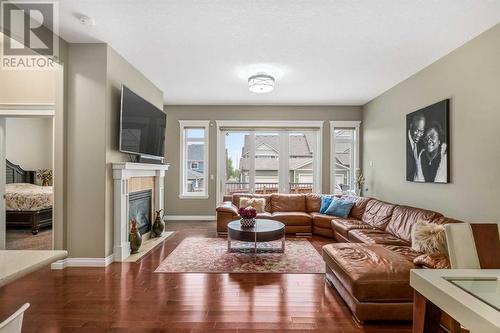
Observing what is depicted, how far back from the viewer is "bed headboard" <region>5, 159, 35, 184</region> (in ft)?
21.3

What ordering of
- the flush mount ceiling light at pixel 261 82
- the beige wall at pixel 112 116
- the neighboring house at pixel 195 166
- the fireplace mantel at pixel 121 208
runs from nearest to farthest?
the beige wall at pixel 112 116, the fireplace mantel at pixel 121 208, the flush mount ceiling light at pixel 261 82, the neighboring house at pixel 195 166

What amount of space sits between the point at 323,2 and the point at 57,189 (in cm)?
383

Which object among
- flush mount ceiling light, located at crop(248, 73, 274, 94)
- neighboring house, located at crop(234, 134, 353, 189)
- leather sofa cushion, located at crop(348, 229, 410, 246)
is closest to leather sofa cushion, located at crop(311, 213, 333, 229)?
leather sofa cushion, located at crop(348, 229, 410, 246)

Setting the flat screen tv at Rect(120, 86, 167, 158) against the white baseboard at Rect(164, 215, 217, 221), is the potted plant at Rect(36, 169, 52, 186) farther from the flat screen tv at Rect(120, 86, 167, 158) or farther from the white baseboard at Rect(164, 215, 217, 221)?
the flat screen tv at Rect(120, 86, 167, 158)

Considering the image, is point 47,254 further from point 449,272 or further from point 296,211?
point 296,211

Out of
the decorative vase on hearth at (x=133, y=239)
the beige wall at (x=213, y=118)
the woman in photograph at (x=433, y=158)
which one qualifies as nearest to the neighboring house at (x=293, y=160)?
the beige wall at (x=213, y=118)

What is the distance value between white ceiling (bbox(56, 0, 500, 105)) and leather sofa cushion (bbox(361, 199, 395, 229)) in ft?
7.37

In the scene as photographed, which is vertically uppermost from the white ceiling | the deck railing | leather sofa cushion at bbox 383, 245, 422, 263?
the white ceiling

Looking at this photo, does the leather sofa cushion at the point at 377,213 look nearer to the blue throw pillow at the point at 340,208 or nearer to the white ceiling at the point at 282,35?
the blue throw pillow at the point at 340,208

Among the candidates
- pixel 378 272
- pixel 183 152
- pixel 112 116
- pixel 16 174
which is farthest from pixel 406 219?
pixel 16 174

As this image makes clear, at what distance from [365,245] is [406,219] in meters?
1.08

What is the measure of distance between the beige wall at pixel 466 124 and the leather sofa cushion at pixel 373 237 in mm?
790

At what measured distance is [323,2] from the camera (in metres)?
2.61

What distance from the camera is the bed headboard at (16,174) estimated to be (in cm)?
650
